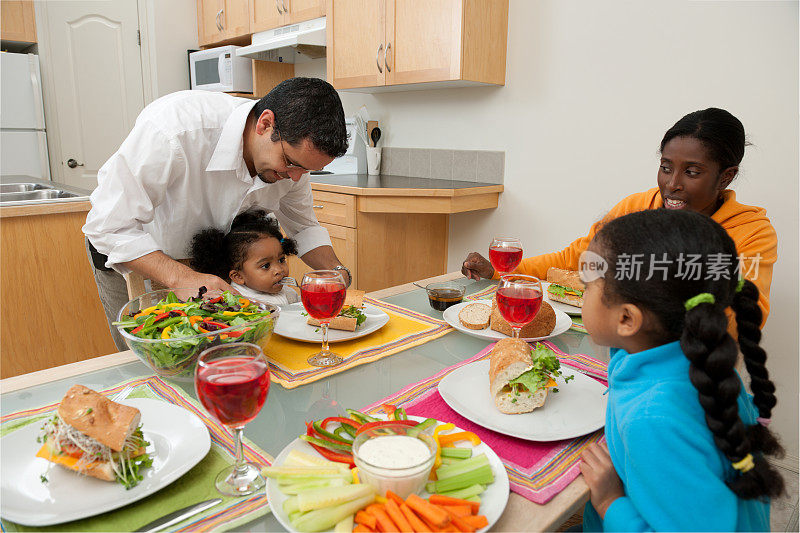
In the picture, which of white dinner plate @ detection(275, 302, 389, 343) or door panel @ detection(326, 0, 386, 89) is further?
door panel @ detection(326, 0, 386, 89)

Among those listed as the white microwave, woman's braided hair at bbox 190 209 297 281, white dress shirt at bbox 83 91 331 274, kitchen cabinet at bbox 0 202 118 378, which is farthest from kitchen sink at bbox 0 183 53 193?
woman's braided hair at bbox 190 209 297 281

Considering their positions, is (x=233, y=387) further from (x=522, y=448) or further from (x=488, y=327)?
(x=488, y=327)

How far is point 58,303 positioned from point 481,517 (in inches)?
107

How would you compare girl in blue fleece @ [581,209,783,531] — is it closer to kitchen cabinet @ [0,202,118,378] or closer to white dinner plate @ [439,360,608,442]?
white dinner plate @ [439,360,608,442]

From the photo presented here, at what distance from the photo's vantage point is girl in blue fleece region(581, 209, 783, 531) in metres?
0.65

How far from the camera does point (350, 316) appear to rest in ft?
4.15

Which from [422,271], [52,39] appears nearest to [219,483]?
[422,271]

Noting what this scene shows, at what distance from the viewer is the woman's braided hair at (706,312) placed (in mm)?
649

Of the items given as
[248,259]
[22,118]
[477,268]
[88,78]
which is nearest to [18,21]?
[88,78]

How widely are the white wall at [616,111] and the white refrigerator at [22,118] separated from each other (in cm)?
303

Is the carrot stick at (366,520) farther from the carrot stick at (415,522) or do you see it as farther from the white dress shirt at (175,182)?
the white dress shirt at (175,182)

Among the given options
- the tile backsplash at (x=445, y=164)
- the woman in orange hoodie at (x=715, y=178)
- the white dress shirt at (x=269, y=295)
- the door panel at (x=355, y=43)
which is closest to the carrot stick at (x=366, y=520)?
the white dress shirt at (x=269, y=295)

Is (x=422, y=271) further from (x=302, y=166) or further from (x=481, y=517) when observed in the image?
(x=481, y=517)

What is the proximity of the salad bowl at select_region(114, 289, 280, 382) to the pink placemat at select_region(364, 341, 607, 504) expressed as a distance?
0.99ft
